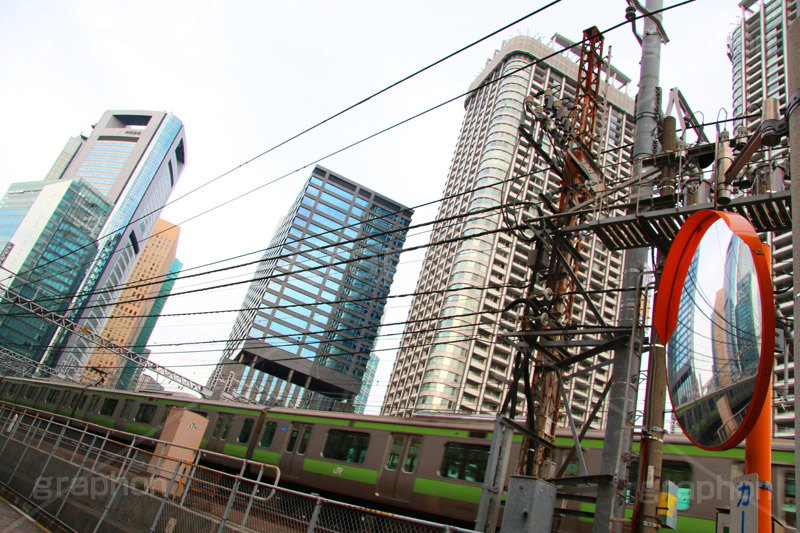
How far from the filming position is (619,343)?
741 centimetres

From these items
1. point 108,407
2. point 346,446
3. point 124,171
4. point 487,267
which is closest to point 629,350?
point 346,446

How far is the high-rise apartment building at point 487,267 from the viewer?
69.4 metres

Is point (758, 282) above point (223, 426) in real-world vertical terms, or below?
above

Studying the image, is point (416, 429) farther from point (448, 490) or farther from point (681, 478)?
point (681, 478)

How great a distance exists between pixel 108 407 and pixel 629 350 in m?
27.8

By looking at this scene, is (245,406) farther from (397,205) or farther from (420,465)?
(397,205)

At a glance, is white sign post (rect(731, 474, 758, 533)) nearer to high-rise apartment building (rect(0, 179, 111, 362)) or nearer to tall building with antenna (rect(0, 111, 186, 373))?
tall building with antenna (rect(0, 111, 186, 373))

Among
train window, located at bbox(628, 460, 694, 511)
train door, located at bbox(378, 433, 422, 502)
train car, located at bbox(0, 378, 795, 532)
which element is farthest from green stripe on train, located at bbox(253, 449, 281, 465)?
train window, located at bbox(628, 460, 694, 511)

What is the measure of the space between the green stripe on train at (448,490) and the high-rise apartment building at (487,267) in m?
46.0

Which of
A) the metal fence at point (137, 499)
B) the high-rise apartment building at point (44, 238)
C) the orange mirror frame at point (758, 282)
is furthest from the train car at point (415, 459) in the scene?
the high-rise apartment building at point (44, 238)

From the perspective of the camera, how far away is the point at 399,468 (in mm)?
13109

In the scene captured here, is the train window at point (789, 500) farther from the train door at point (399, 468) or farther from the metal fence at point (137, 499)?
the train door at point (399, 468)

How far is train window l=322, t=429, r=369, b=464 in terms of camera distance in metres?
14.2

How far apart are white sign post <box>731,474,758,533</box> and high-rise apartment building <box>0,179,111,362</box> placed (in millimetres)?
114685
